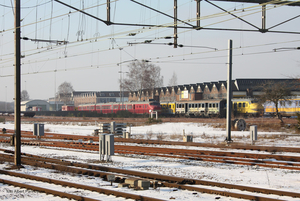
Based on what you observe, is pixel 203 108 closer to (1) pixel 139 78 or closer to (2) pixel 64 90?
(1) pixel 139 78

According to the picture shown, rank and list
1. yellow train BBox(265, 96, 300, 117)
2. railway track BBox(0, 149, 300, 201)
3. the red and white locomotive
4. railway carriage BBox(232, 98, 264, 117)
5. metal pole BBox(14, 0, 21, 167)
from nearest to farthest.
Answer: railway track BBox(0, 149, 300, 201) → metal pole BBox(14, 0, 21, 167) → yellow train BBox(265, 96, 300, 117) → railway carriage BBox(232, 98, 264, 117) → the red and white locomotive

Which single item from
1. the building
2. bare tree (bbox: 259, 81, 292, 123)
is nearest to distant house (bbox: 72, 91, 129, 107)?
the building

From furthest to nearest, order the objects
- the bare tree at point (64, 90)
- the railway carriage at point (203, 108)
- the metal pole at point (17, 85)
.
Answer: the bare tree at point (64, 90) < the railway carriage at point (203, 108) < the metal pole at point (17, 85)

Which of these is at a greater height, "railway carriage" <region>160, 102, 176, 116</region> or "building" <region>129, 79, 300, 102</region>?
"building" <region>129, 79, 300, 102</region>

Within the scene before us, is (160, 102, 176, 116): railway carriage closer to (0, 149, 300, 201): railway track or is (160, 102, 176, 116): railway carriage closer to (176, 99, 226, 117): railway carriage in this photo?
(176, 99, 226, 117): railway carriage

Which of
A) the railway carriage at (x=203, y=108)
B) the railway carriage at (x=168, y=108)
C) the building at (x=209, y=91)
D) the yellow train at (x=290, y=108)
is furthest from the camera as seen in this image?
the building at (x=209, y=91)

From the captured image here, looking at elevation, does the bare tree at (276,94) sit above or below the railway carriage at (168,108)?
above

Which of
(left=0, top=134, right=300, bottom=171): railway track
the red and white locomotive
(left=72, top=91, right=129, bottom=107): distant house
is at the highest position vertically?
(left=72, top=91, right=129, bottom=107): distant house

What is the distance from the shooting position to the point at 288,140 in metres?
21.3

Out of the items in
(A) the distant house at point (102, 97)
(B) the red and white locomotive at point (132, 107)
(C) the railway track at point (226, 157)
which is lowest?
(C) the railway track at point (226, 157)

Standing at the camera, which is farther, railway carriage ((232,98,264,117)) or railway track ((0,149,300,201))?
railway carriage ((232,98,264,117))

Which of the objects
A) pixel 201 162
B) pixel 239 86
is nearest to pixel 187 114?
pixel 239 86

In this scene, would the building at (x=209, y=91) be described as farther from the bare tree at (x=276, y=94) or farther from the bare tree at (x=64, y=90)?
the bare tree at (x=64, y=90)

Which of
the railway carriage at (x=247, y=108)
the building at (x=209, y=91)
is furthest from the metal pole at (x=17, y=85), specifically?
the building at (x=209, y=91)
